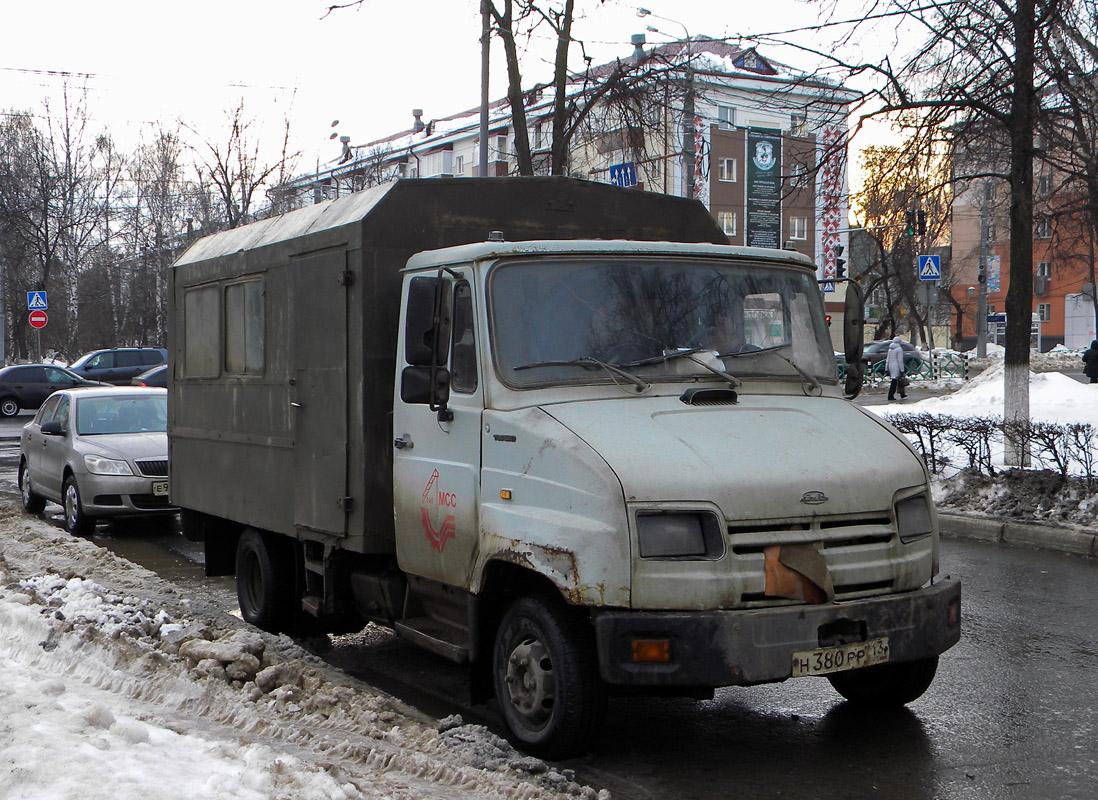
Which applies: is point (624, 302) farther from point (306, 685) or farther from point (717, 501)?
point (306, 685)

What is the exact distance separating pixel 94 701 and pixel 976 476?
993cm

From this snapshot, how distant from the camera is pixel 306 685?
585 centimetres

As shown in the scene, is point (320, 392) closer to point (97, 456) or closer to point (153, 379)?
point (97, 456)

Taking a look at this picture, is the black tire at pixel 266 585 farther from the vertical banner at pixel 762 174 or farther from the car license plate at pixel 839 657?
the vertical banner at pixel 762 174

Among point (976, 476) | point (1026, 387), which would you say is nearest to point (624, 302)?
point (976, 476)

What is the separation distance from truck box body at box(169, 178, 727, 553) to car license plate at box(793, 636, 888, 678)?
2486 millimetres

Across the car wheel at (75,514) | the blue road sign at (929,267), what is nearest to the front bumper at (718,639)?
the car wheel at (75,514)

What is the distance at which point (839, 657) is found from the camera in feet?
15.7

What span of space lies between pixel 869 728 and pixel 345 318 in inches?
130

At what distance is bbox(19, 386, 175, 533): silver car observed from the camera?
12.6 metres

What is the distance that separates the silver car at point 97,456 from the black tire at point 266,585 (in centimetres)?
501

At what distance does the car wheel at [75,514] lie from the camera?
1273cm

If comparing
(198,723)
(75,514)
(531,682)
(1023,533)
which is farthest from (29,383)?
(531,682)

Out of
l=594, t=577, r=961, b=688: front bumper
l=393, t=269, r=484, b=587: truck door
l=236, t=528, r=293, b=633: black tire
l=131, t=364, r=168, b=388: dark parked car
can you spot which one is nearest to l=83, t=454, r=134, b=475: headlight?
l=236, t=528, r=293, b=633: black tire
